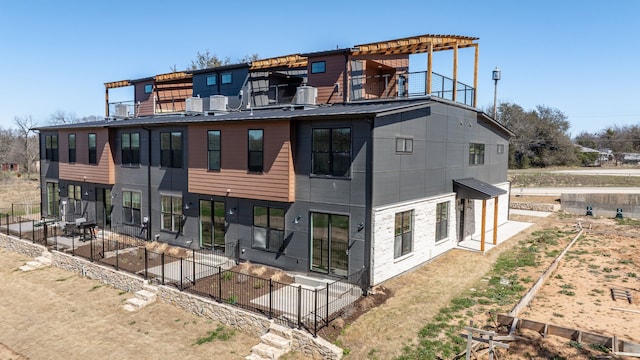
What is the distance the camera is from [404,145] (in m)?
16.0

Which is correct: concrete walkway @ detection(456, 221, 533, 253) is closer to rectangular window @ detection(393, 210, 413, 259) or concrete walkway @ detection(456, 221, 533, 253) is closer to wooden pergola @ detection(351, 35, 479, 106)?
rectangular window @ detection(393, 210, 413, 259)

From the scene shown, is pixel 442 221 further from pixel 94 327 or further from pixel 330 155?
pixel 94 327

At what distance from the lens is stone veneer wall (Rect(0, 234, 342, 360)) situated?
36.2 ft

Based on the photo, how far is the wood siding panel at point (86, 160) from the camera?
23656mm

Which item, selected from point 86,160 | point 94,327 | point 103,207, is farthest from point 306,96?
point 86,160

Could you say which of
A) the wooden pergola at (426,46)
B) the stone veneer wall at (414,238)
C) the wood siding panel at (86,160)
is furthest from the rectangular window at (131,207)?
the stone veneer wall at (414,238)

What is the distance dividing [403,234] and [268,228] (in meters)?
5.48

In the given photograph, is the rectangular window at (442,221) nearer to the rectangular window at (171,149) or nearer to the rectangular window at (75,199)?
the rectangular window at (171,149)

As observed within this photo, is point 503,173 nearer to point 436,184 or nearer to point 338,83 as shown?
point 436,184

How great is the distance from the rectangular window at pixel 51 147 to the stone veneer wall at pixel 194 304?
7.87 metres

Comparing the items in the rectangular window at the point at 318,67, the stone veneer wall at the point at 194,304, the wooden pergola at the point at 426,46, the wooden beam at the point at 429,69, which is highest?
the wooden pergola at the point at 426,46

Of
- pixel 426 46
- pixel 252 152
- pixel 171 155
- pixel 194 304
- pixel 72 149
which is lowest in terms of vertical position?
pixel 194 304

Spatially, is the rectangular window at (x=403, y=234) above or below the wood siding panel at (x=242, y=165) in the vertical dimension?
below

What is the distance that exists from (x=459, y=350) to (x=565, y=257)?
39.0 feet
